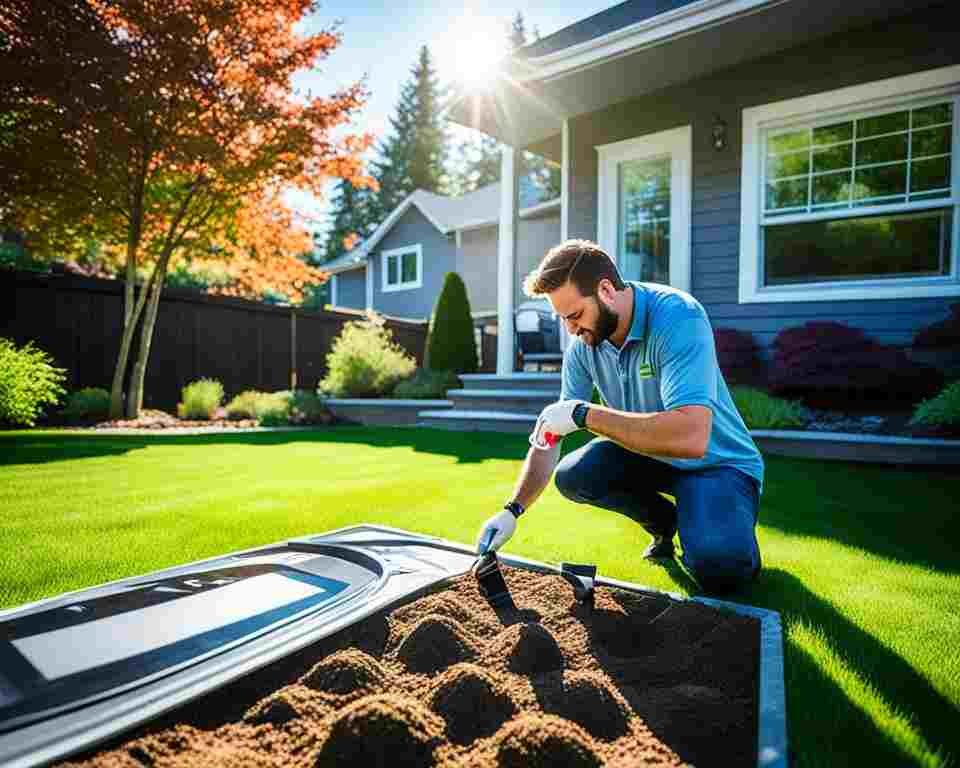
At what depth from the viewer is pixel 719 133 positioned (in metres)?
6.02

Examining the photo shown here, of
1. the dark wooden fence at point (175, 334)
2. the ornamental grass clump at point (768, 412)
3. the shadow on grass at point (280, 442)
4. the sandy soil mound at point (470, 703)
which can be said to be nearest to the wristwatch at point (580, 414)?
the sandy soil mound at point (470, 703)

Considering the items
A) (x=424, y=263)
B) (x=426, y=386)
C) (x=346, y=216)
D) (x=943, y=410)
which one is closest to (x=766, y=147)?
(x=943, y=410)

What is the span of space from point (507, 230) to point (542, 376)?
1961mm

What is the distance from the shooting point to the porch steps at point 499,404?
608 centimetres

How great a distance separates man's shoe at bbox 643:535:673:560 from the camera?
2.32 m

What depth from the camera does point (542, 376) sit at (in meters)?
6.41

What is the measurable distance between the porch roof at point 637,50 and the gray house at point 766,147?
2 cm

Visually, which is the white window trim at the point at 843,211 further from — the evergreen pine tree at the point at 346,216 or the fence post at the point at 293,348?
the evergreen pine tree at the point at 346,216

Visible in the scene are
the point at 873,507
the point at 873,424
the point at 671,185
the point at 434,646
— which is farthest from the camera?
the point at 671,185

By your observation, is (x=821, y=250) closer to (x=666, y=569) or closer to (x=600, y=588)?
(x=666, y=569)

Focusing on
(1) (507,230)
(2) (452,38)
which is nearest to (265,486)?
(1) (507,230)

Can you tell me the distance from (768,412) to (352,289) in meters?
17.9

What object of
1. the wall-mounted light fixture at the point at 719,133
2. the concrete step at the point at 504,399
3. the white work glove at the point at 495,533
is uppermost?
the wall-mounted light fixture at the point at 719,133

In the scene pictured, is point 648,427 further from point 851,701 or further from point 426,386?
point 426,386
